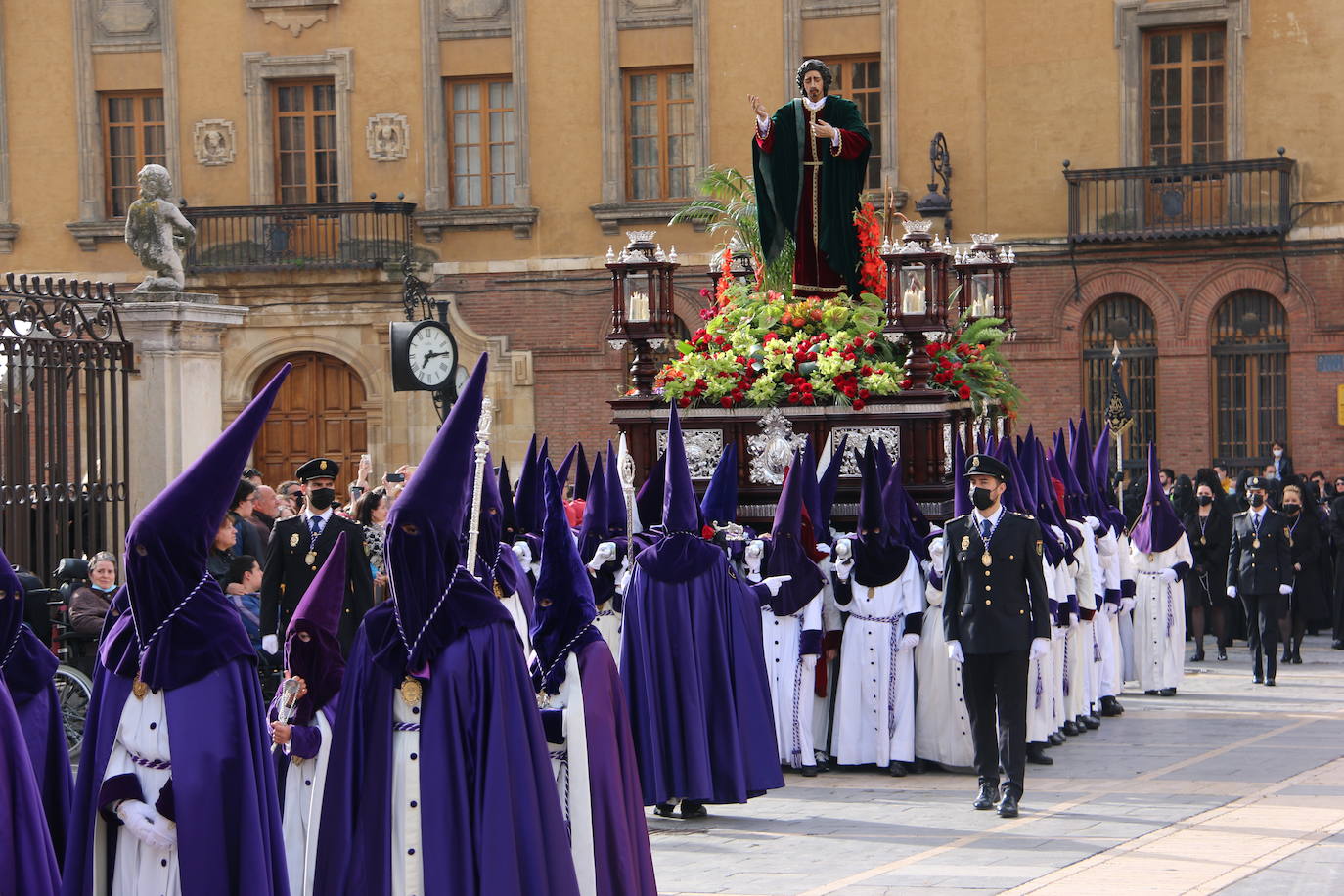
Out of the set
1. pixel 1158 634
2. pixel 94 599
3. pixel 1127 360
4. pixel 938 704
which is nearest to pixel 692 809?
pixel 938 704

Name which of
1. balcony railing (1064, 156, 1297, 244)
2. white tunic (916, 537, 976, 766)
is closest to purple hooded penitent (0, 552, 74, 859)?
white tunic (916, 537, 976, 766)

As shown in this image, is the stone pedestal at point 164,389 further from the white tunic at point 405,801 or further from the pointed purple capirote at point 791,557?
the white tunic at point 405,801

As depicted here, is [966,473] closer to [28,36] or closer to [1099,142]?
[1099,142]

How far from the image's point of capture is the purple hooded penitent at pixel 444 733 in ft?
19.1

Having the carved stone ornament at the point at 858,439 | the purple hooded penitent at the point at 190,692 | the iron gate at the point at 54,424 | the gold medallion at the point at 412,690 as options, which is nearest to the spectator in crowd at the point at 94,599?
the iron gate at the point at 54,424

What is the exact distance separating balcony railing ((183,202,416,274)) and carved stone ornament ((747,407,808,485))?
54.2 feet

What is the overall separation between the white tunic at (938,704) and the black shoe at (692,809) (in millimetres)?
2115

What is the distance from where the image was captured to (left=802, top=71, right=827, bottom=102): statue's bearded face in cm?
1485

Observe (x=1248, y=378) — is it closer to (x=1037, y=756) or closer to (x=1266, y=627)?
(x=1266, y=627)

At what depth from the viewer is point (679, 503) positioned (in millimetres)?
10281

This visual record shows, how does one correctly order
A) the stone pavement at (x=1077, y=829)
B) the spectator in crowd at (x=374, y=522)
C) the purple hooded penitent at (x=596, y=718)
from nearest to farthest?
the purple hooded penitent at (x=596, y=718)
the stone pavement at (x=1077, y=829)
the spectator in crowd at (x=374, y=522)

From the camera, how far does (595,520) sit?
1073 centimetres

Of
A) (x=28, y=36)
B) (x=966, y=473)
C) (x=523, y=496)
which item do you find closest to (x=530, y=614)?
(x=523, y=496)

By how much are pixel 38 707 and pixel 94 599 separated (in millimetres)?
4765
